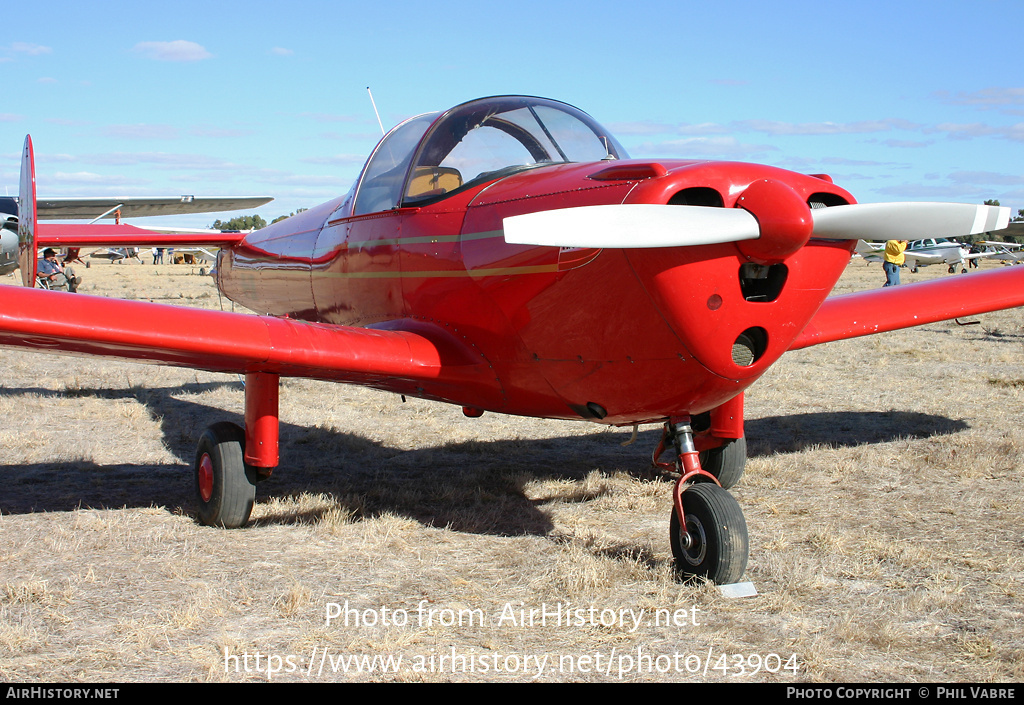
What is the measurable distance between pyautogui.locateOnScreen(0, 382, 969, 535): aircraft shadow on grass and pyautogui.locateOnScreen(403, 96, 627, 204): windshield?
1.94m

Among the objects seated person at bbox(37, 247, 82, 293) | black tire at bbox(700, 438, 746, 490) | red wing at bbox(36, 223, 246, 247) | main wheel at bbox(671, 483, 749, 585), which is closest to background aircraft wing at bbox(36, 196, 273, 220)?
seated person at bbox(37, 247, 82, 293)

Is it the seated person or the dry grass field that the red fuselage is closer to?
the dry grass field

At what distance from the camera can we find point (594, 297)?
360cm

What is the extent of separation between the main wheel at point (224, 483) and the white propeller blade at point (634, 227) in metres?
2.55

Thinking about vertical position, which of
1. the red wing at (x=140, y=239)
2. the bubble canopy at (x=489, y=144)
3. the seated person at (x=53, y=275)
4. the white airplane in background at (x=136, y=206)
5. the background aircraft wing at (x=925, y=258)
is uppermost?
the white airplane in background at (x=136, y=206)

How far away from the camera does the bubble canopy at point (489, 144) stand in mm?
4641

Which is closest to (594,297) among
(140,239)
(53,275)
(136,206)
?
(140,239)

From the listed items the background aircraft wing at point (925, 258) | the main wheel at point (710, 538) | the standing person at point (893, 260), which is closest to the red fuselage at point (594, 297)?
the main wheel at point (710, 538)

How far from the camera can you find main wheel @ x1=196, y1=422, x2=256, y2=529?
474cm

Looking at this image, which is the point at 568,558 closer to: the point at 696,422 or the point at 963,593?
the point at 696,422

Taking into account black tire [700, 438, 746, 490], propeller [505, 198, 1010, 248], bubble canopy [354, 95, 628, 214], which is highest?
bubble canopy [354, 95, 628, 214]

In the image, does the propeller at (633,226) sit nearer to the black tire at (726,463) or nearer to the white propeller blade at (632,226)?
the white propeller blade at (632,226)

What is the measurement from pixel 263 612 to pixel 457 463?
301 centimetres

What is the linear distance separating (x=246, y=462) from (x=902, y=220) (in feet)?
12.0
